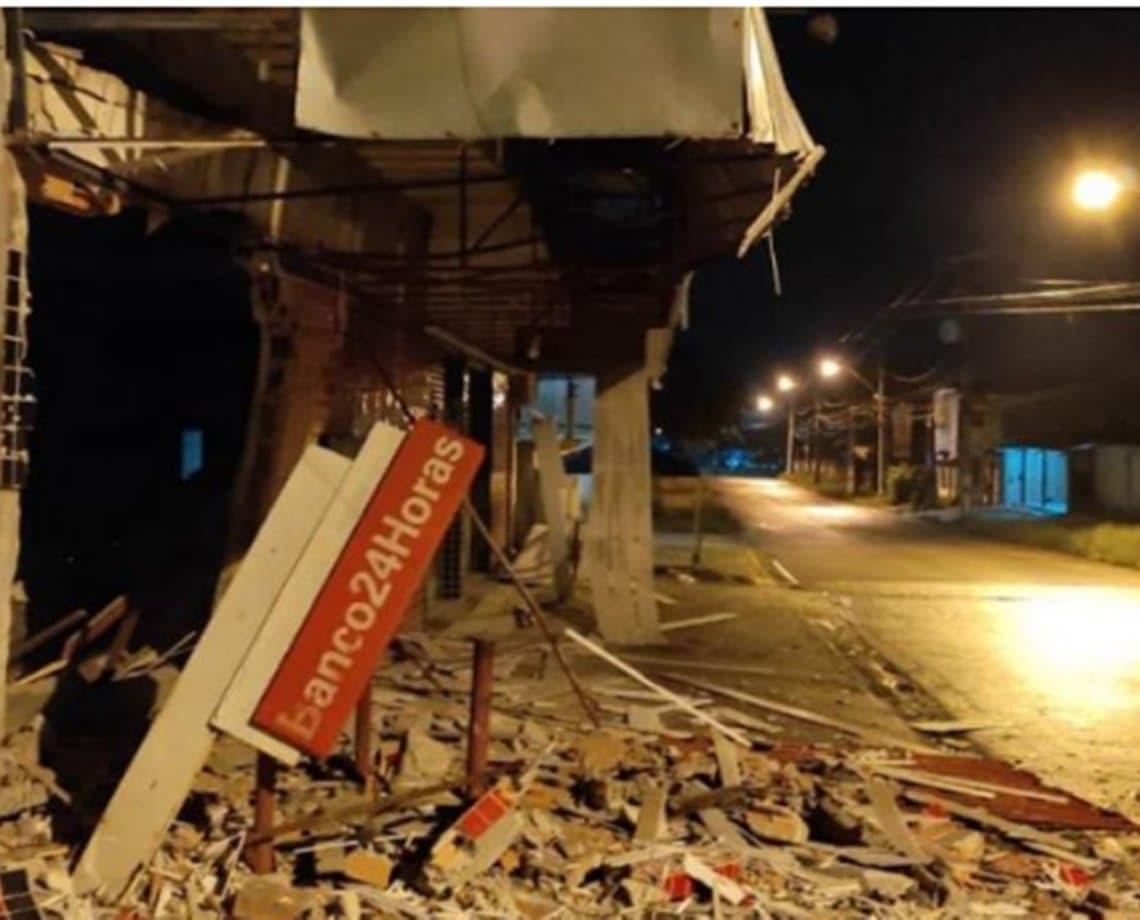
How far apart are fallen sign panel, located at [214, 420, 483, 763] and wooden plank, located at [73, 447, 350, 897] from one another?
3.0 inches

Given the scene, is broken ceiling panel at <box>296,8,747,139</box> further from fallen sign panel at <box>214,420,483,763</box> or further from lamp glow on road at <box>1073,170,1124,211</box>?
lamp glow on road at <box>1073,170,1124,211</box>

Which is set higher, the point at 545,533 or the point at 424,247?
the point at 424,247

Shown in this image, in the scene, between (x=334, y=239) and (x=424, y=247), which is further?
(x=424, y=247)

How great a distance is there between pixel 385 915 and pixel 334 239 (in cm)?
499

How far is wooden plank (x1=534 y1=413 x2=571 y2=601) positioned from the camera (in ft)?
46.9

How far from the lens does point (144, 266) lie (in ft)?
33.3

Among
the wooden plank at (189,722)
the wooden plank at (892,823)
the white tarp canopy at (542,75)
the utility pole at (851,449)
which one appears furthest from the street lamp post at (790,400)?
the wooden plank at (189,722)

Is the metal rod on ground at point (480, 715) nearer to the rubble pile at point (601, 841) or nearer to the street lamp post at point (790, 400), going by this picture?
the rubble pile at point (601, 841)

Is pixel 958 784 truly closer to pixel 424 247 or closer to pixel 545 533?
pixel 424 247

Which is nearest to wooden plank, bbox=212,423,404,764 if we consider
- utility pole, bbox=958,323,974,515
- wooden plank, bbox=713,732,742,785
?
wooden plank, bbox=713,732,742,785

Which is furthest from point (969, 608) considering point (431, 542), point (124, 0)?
point (124, 0)

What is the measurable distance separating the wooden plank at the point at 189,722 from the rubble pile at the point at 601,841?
0.57 ft

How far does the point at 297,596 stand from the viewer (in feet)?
16.8

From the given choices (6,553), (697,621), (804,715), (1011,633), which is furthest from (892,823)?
(1011,633)
